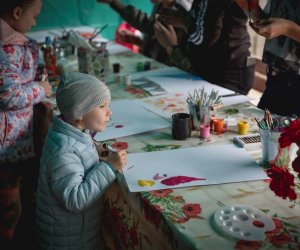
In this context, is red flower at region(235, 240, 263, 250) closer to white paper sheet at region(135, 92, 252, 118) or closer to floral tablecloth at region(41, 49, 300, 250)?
floral tablecloth at region(41, 49, 300, 250)

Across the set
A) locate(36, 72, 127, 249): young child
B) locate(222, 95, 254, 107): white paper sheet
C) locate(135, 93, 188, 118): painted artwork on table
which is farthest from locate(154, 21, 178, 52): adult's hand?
locate(36, 72, 127, 249): young child

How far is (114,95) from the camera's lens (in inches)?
80.0

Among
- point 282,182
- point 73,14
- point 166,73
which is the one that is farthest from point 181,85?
point 73,14

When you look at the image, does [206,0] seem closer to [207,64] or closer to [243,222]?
[207,64]

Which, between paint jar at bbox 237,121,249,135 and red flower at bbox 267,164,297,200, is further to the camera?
paint jar at bbox 237,121,249,135

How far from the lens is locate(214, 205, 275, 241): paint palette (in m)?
0.96

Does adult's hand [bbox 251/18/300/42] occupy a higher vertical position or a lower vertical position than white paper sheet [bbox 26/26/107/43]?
higher

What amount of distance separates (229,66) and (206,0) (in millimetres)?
391

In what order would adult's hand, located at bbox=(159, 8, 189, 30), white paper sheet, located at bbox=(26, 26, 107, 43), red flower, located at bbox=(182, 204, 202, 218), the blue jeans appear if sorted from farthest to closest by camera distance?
white paper sheet, located at bbox=(26, 26, 107, 43) → adult's hand, located at bbox=(159, 8, 189, 30) → the blue jeans → red flower, located at bbox=(182, 204, 202, 218)

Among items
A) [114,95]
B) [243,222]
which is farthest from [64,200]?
[114,95]

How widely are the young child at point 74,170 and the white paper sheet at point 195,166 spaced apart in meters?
0.07

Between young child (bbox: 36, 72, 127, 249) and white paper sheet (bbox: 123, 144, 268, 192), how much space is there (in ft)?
0.23

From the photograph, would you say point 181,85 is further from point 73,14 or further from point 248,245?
point 73,14

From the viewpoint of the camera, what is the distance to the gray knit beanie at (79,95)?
4.17 feet
